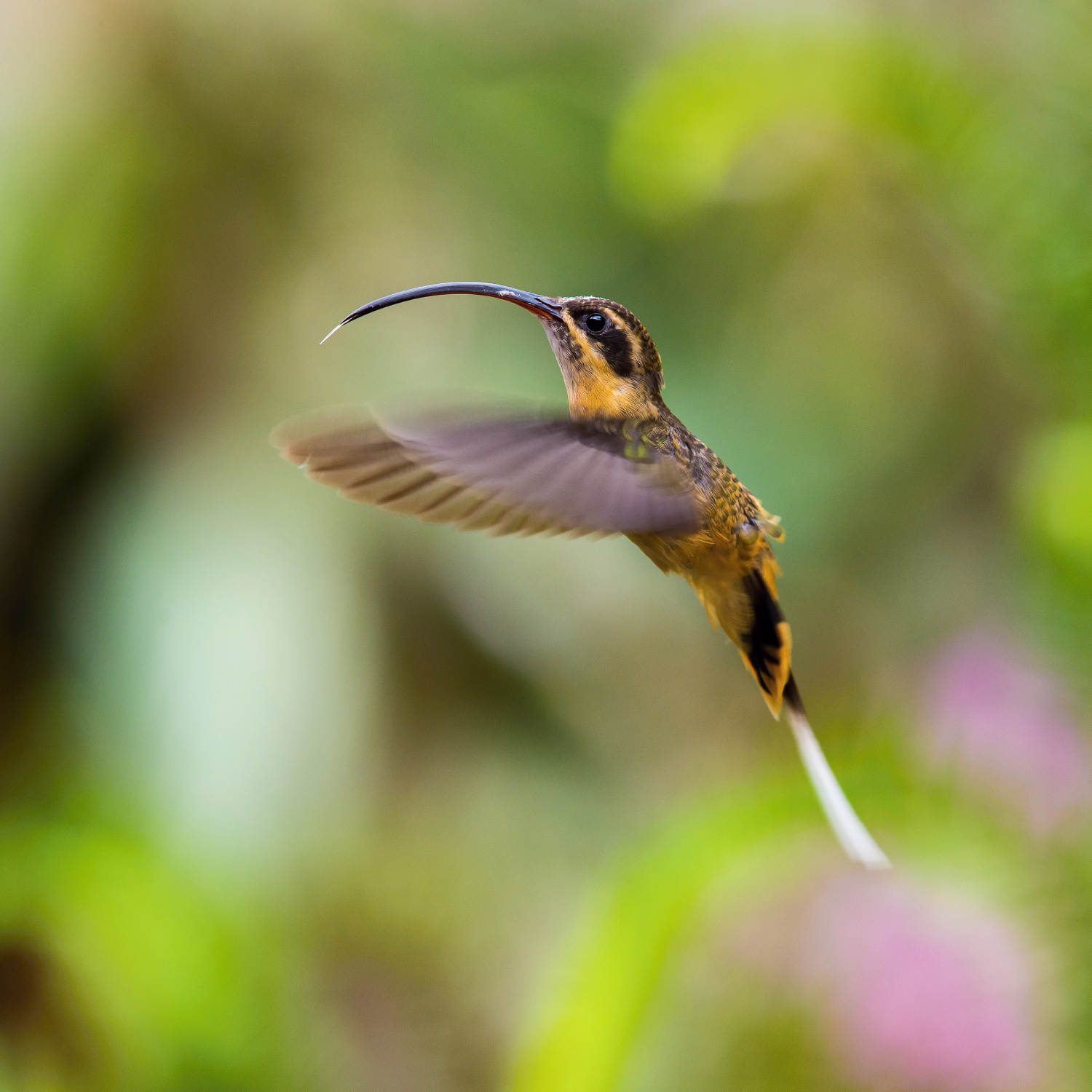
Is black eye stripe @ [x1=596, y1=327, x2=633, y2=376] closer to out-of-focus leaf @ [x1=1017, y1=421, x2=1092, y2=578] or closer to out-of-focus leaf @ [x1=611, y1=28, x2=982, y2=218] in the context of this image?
out-of-focus leaf @ [x1=611, y1=28, x2=982, y2=218]

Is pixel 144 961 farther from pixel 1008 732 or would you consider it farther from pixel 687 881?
pixel 1008 732

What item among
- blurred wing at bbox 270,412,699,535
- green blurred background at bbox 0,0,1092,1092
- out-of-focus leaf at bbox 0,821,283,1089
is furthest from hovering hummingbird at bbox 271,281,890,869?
out-of-focus leaf at bbox 0,821,283,1089

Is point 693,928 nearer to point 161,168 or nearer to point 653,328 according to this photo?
point 653,328

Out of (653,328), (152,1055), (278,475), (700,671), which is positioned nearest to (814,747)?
(152,1055)

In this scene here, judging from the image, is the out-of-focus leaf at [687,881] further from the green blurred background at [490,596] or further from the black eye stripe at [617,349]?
the black eye stripe at [617,349]

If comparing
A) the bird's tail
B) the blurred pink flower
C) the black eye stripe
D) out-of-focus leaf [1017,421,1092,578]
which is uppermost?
the black eye stripe
